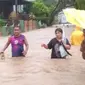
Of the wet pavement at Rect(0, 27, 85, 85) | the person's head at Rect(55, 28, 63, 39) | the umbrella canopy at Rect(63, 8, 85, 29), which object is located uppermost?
the umbrella canopy at Rect(63, 8, 85, 29)

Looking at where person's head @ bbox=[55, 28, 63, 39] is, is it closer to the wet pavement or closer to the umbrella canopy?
the wet pavement

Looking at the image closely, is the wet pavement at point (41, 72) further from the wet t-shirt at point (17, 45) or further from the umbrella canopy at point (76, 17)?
the umbrella canopy at point (76, 17)

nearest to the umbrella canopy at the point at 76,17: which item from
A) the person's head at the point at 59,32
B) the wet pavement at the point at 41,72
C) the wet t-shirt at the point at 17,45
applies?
the wet pavement at the point at 41,72

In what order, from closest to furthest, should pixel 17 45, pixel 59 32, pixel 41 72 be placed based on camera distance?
1. pixel 41 72
2. pixel 59 32
3. pixel 17 45

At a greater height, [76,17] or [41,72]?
[76,17]

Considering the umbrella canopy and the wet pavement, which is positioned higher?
the umbrella canopy

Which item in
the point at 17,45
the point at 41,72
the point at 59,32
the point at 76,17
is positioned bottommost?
the point at 41,72

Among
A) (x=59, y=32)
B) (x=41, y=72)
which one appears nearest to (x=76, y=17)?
(x=41, y=72)

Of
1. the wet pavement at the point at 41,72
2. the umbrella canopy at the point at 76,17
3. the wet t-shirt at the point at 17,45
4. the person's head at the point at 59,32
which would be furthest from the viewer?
the wet t-shirt at the point at 17,45

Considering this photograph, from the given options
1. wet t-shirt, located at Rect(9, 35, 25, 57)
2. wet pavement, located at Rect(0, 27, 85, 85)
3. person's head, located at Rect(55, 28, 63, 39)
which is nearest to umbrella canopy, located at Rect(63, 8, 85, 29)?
wet pavement, located at Rect(0, 27, 85, 85)

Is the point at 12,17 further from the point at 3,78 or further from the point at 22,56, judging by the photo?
the point at 3,78

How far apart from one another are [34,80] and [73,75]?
3.26ft

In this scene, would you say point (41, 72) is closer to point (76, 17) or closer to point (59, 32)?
point (76, 17)

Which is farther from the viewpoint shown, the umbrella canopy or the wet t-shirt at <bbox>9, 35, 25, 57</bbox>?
the wet t-shirt at <bbox>9, 35, 25, 57</bbox>
